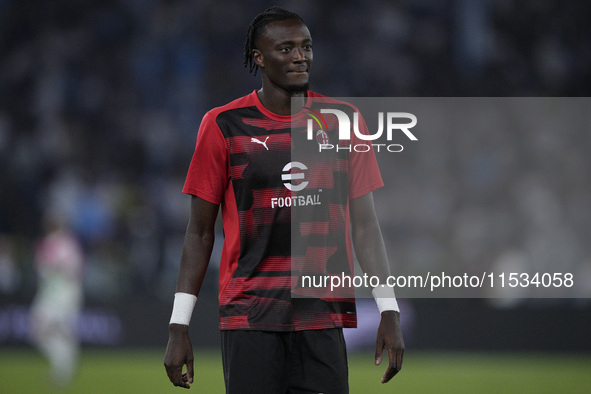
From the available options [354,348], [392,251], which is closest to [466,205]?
Answer: [392,251]

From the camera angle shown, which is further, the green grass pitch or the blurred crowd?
the blurred crowd

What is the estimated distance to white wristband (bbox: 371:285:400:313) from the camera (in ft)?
10.5

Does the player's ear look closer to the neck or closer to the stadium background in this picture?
the neck

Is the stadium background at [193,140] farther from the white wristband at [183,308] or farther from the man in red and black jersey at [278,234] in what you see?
the white wristband at [183,308]

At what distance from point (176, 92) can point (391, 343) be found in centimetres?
1116

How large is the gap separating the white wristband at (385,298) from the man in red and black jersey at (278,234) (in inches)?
0.7

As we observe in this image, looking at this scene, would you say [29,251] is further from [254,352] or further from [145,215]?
[254,352]

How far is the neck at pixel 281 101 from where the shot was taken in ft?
11.0

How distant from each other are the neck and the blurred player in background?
644 cm

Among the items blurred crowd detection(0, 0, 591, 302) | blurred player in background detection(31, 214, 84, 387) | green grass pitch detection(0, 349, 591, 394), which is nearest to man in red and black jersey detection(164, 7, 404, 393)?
green grass pitch detection(0, 349, 591, 394)

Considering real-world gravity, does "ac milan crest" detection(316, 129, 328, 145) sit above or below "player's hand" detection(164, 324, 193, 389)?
above

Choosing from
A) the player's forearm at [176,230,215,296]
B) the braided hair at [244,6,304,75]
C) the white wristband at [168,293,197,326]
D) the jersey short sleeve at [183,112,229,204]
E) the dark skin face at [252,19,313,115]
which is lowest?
the white wristband at [168,293,197,326]

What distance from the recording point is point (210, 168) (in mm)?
3268

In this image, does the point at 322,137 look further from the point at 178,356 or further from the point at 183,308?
the point at 178,356
